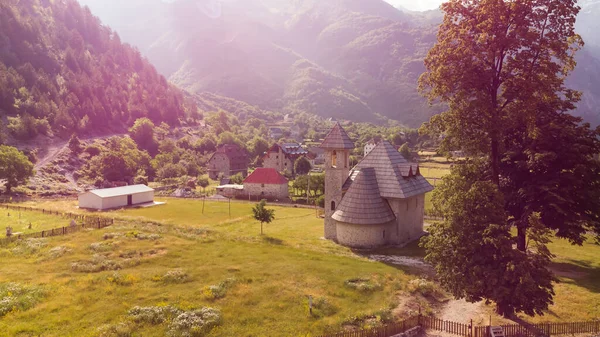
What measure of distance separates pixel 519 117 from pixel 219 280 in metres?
21.9

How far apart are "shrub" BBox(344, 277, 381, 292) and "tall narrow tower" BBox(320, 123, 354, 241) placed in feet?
45.1

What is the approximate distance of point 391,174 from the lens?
4162cm

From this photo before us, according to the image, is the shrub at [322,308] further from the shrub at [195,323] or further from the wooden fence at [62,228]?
the wooden fence at [62,228]

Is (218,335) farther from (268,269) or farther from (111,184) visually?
(111,184)

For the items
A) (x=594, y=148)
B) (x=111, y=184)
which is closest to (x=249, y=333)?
(x=594, y=148)

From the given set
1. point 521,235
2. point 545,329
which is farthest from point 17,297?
point 521,235

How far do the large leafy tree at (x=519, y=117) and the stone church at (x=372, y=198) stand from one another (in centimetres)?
1367

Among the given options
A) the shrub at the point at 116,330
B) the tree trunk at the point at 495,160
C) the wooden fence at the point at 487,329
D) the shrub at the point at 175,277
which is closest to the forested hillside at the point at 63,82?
the shrub at the point at 175,277

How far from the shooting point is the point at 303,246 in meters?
39.7

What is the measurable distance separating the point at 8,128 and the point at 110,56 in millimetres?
107445

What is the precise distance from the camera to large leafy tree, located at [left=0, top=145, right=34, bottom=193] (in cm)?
6781

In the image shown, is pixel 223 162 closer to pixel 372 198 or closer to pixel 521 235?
pixel 372 198

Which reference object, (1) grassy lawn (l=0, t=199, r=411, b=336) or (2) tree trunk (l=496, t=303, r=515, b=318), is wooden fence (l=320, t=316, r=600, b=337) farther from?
(1) grassy lawn (l=0, t=199, r=411, b=336)

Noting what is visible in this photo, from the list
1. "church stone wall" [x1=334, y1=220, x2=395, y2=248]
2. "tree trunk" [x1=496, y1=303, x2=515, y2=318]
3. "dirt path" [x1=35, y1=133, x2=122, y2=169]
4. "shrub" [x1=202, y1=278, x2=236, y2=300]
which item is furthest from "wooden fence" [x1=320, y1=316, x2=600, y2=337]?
"dirt path" [x1=35, y1=133, x2=122, y2=169]
